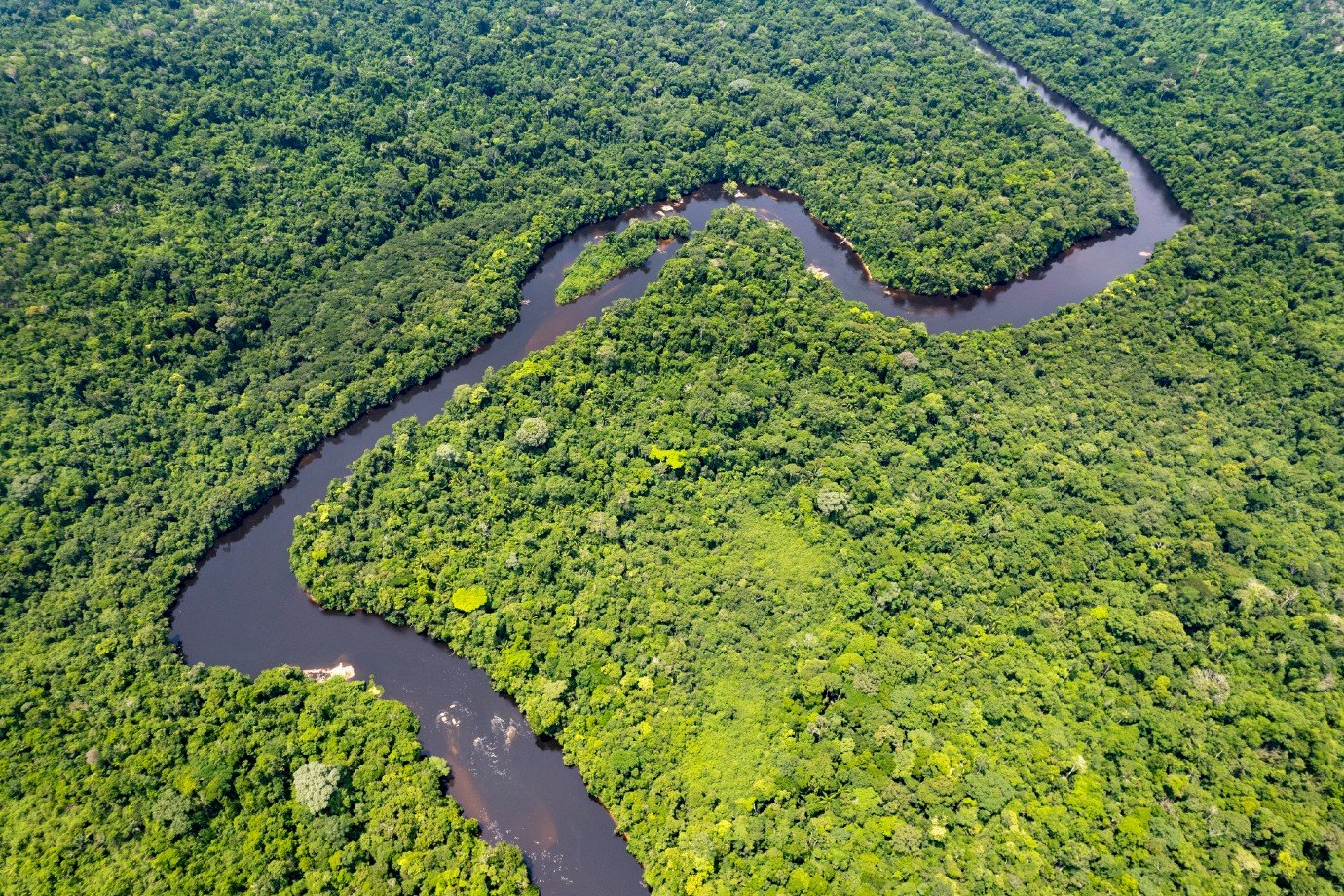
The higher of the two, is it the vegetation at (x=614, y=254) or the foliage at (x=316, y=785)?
the vegetation at (x=614, y=254)

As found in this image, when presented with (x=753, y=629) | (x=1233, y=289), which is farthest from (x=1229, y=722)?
(x=1233, y=289)

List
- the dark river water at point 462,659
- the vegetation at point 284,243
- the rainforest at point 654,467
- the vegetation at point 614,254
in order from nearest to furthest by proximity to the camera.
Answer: the rainforest at point 654,467
the vegetation at point 284,243
the dark river water at point 462,659
the vegetation at point 614,254

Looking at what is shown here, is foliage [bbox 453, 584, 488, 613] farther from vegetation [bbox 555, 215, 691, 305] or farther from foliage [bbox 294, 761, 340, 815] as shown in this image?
vegetation [bbox 555, 215, 691, 305]

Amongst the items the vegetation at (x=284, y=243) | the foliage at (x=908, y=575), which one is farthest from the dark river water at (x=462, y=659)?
the foliage at (x=908, y=575)

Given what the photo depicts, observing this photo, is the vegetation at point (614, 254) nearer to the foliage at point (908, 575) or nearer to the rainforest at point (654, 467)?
the rainforest at point (654, 467)

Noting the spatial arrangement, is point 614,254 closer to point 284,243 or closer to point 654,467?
point 654,467

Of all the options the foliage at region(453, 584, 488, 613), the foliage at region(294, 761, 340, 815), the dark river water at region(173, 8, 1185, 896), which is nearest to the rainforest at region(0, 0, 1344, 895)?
the foliage at region(294, 761, 340, 815)
